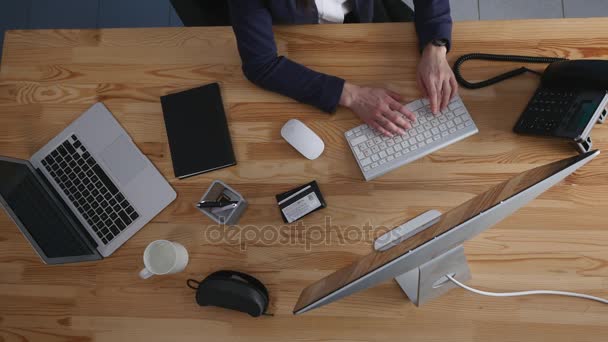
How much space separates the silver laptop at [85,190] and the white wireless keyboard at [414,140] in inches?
18.8

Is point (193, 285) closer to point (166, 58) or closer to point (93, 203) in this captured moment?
point (93, 203)

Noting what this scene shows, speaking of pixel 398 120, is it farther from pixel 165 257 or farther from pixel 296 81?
pixel 165 257

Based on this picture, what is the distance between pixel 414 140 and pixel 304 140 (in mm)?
258

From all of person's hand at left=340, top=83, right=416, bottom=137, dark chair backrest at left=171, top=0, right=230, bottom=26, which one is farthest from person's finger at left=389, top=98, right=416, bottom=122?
dark chair backrest at left=171, top=0, right=230, bottom=26

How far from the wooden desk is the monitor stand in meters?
0.03

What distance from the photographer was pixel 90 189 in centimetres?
Result: 116

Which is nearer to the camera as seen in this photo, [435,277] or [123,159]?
[435,277]

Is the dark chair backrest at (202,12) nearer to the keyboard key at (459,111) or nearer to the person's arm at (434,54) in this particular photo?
the person's arm at (434,54)

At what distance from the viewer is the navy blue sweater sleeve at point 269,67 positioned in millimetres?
1120

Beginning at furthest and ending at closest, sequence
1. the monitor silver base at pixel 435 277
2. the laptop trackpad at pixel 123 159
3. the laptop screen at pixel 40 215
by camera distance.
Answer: the laptop trackpad at pixel 123 159 → the laptop screen at pixel 40 215 → the monitor silver base at pixel 435 277

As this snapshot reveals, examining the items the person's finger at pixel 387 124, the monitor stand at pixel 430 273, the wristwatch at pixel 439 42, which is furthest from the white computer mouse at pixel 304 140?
the wristwatch at pixel 439 42

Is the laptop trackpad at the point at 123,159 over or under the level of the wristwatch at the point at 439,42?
under

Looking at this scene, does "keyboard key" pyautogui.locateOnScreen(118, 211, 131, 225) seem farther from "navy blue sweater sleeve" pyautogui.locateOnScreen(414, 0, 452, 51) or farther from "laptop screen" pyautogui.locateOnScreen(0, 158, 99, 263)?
"navy blue sweater sleeve" pyautogui.locateOnScreen(414, 0, 452, 51)

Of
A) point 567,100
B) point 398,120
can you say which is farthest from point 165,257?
point 567,100
